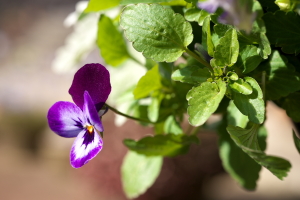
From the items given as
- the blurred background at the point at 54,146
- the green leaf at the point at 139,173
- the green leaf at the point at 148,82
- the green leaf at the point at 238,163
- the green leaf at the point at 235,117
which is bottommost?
the blurred background at the point at 54,146

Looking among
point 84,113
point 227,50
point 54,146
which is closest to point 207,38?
point 227,50

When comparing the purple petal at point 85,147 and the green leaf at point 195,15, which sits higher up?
the green leaf at point 195,15

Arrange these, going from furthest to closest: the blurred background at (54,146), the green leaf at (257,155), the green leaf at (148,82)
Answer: the blurred background at (54,146) < the green leaf at (148,82) < the green leaf at (257,155)

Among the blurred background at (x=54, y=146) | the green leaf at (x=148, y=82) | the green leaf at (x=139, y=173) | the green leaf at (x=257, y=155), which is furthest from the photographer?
the blurred background at (x=54, y=146)

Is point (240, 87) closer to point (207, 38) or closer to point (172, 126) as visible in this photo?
point (207, 38)

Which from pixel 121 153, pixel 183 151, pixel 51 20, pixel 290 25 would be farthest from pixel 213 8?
pixel 51 20

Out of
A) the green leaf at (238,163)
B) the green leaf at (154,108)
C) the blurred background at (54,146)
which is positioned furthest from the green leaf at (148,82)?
the blurred background at (54,146)

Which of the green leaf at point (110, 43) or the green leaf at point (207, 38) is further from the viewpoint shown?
the green leaf at point (110, 43)

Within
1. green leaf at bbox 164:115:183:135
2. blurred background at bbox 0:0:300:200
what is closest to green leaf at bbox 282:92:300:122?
green leaf at bbox 164:115:183:135

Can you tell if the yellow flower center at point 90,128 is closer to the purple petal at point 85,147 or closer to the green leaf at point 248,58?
the purple petal at point 85,147
